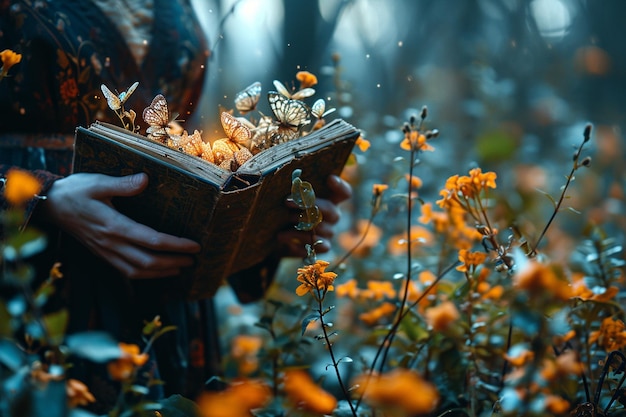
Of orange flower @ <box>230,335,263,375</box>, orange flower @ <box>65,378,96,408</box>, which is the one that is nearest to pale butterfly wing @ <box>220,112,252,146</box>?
orange flower @ <box>65,378,96,408</box>

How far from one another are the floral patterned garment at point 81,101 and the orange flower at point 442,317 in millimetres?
494

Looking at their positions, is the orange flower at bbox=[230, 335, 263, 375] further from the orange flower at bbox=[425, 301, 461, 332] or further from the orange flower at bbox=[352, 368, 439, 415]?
the orange flower at bbox=[352, 368, 439, 415]

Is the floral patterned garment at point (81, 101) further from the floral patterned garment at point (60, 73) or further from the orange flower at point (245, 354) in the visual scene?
the orange flower at point (245, 354)

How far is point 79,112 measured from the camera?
1191 mm

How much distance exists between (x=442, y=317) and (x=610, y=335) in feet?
0.93

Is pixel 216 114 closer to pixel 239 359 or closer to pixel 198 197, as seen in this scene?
pixel 198 197

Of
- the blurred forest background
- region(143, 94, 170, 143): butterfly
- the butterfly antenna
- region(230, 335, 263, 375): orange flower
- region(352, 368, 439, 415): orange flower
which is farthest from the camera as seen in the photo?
region(230, 335, 263, 375): orange flower

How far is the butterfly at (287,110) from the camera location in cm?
97

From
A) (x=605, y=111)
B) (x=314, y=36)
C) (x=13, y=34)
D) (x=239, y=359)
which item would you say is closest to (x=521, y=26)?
(x=605, y=111)

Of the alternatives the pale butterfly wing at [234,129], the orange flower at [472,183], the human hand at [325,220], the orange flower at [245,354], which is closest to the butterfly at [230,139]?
the pale butterfly wing at [234,129]

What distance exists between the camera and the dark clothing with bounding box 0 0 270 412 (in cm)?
114

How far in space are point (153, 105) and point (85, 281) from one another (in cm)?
43

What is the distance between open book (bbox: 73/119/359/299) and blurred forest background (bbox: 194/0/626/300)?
16 cm

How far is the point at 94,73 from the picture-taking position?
1.19 metres
